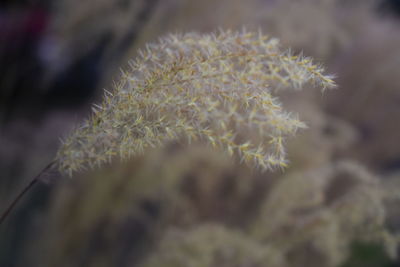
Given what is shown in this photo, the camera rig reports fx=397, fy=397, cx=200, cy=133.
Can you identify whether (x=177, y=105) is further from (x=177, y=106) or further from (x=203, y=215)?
(x=203, y=215)

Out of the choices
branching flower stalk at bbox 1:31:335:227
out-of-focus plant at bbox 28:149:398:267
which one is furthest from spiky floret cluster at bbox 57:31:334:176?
out-of-focus plant at bbox 28:149:398:267

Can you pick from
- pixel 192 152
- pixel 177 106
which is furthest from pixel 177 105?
pixel 192 152

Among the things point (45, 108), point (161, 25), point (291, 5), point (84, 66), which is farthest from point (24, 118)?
point (291, 5)

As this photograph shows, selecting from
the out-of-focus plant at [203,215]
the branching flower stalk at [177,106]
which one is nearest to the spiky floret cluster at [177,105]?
the branching flower stalk at [177,106]

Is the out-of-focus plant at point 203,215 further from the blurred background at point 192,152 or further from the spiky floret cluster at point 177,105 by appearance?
the spiky floret cluster at point 177,105

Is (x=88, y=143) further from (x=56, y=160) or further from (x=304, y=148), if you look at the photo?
(x=304, y=148)

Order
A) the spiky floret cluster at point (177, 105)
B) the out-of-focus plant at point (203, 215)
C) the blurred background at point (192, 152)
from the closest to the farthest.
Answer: the spiky floret cluster at point (177, 105)
the out-of-focus plant at point (203, 215)
the blurred background at point (192, 152)

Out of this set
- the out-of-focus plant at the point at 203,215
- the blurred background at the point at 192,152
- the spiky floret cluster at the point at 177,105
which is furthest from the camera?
the blurred background at the point at 192,152

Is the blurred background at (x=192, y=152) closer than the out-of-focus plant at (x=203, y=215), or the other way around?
the out-of-focus plant at (x=203, y=215)

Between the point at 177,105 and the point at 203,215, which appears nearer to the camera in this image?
the point at 177,105
